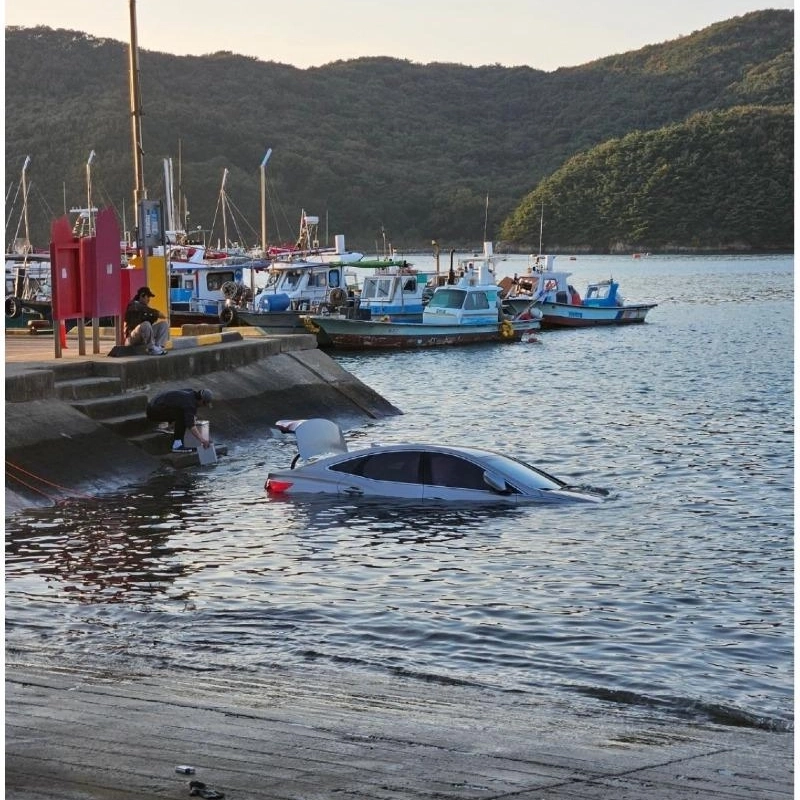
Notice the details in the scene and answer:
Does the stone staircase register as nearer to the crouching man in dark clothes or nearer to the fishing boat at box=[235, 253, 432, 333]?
the crouching man in dark clothes

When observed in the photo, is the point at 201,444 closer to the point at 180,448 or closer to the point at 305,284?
the point at 180,448

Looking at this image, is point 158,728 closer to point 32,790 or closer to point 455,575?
point 32,790

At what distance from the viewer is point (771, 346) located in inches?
2520

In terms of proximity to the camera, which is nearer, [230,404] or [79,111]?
[230,404]

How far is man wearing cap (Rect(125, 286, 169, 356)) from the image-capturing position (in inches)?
1075

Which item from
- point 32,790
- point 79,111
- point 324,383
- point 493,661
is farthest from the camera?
point 79,111

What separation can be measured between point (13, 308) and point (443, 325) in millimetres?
17457

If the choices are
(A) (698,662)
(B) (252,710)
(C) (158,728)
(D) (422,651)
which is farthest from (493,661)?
(C) (158,728)

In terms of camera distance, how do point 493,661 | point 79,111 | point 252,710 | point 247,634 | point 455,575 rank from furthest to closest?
1. point 79,111
2. point 455,575
3. point 247,634
4. point 493,661
5. point 252,710

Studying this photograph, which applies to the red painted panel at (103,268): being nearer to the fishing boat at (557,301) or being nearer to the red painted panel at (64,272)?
the red painted panel at (64,272)

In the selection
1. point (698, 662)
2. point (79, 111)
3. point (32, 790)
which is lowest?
point (698, 662)

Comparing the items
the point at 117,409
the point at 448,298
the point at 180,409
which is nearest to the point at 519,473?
the point at 180,409

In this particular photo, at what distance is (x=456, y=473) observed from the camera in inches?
787

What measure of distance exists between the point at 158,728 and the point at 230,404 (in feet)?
66.1
